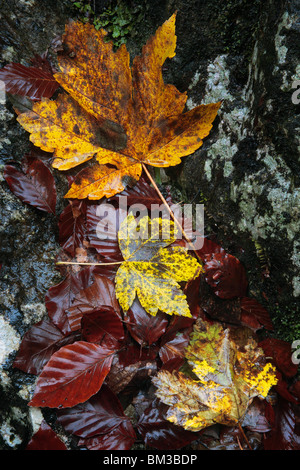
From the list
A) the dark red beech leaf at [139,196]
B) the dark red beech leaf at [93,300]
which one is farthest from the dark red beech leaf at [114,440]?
the dark red beech leaf at [139,196]

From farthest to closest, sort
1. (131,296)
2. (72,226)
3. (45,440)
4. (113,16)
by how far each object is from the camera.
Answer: (113,16) < (72,226) < (131,296) < (45,440)

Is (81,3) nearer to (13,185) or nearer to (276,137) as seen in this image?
(13,185)

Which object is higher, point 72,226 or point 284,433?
point 72,226

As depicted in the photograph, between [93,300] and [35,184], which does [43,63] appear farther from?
[93,300]

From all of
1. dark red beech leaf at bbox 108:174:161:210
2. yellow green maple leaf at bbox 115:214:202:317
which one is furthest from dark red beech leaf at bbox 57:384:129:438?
dark red beech leaf at bbox 108:174:161:210

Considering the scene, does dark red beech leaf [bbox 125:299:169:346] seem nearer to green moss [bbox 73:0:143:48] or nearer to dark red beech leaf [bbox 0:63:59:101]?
dark red beech leaf [bbox 0:63:59:101]

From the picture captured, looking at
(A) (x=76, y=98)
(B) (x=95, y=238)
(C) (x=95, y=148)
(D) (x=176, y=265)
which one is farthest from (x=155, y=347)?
(A) (x=76, y=98)

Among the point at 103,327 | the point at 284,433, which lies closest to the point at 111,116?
the point at 103,327

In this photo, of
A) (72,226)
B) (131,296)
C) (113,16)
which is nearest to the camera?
(131,296)
